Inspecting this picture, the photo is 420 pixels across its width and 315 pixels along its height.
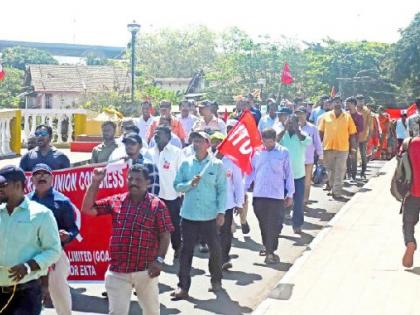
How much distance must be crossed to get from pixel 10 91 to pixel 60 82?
399 inches

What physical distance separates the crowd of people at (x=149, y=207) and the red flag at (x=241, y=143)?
0.47 ft

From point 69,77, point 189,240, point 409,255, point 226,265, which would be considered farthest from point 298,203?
point 69,77

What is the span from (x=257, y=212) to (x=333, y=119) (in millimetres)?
6294

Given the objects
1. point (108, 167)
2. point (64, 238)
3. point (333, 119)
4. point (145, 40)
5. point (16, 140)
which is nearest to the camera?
point (64, 238)

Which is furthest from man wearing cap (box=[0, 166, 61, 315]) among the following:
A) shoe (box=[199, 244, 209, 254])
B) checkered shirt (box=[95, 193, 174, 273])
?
shoe (box=[199, 244, 209, 254])

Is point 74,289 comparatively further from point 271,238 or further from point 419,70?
point 419,70

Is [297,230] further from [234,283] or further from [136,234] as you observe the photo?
[136,234]

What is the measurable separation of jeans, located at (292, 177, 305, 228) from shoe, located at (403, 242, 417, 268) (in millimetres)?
2913

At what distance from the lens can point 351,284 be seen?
8.91 metres

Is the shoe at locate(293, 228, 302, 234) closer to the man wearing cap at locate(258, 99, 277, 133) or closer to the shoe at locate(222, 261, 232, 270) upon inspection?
the shoe at locate(222, 261, 232, 270)

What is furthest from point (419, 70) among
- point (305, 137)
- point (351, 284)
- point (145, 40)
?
point (351, 284)

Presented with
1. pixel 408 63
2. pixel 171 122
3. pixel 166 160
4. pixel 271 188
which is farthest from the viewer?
pixel 408 63

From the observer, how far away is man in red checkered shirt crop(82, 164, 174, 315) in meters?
6.21

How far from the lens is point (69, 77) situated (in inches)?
3243
